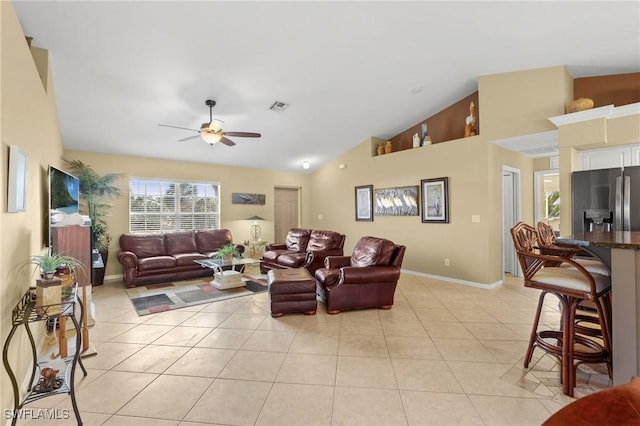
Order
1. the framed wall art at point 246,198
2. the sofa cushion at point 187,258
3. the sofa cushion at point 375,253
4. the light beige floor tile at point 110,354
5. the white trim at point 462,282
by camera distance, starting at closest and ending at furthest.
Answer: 1. the light beige floor tile at point 110,354
2. the sofa cushion at point 375,253
3. the white trim at point 462,282
4. the sofa cushion at point 187,258
5. the framed wall art at point 246,198

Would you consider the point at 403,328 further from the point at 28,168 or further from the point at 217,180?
the point at 217,180

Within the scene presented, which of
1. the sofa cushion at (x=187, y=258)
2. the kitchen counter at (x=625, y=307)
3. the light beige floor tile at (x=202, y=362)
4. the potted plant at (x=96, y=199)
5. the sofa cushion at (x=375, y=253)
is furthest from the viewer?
the sofa cushion at (x=187, y=258)

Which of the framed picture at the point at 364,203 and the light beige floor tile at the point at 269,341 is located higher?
the framed picture at the point at 364,203

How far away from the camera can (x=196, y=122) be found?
4.77 m

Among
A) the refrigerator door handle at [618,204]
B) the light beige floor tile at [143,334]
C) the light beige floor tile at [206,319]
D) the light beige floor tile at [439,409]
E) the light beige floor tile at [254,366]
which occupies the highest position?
the refrigerator door handle at [618,204]

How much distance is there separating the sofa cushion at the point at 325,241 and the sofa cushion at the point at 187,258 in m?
2.15

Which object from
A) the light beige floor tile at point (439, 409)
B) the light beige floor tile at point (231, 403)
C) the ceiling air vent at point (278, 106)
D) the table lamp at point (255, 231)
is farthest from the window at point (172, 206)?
the light beige floor tile at point (439, 409)

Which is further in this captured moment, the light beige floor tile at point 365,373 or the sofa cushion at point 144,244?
the sofa cushion at point 144,244

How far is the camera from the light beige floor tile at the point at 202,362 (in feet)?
7.54

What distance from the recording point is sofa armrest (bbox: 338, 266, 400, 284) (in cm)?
356

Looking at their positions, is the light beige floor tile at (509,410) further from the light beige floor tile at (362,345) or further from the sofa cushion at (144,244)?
the sofa cushion at (144,244)

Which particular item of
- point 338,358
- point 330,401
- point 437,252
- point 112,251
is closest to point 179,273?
point 112,251

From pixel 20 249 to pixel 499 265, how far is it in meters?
6.01

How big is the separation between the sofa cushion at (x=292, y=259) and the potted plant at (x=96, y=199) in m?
3.15
